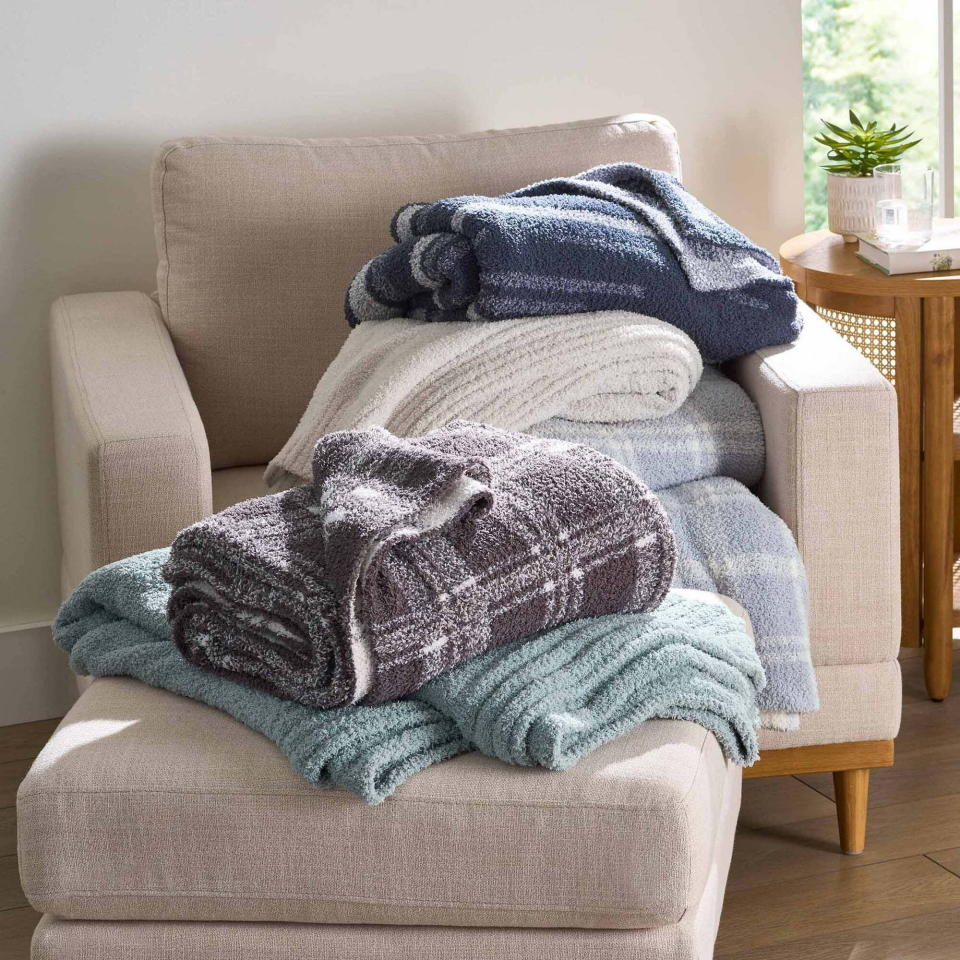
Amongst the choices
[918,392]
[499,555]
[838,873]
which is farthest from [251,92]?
[838,873]

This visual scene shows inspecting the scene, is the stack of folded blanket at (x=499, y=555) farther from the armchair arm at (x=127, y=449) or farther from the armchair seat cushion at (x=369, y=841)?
the armchair arm at (x=127, y=449)

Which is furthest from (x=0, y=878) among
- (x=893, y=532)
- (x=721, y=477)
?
(x=893, y=532)

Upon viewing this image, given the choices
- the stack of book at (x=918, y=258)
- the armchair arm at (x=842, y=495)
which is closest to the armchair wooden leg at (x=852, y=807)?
the armchair arm at (x=842, y=495)

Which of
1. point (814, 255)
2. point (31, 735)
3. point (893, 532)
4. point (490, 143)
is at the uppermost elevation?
point (490, 143)

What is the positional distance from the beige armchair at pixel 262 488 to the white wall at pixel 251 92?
0.51 ft

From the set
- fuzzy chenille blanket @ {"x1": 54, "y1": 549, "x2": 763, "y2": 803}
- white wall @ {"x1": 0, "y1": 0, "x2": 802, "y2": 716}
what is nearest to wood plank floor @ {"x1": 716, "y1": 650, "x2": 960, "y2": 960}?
fuzzy chenille blanket @ {"x1": 54, "y1": 549, "x2": 763, "y2": 803}

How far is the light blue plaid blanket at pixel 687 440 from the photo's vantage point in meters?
1.50

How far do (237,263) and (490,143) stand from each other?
0.40 m

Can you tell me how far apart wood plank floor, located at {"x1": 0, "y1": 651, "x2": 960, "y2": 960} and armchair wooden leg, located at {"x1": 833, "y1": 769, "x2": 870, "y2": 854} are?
0.06ft

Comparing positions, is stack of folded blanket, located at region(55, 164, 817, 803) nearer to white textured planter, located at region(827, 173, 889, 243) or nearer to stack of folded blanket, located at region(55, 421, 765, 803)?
stack of folded blanket, located at region(55, 421, 765, 803)

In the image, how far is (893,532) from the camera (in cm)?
146

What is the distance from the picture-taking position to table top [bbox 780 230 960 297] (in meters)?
1.84

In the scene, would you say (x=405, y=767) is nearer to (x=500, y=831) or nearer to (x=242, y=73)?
(x=500, y=831)

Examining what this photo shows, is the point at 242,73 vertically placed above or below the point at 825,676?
above
